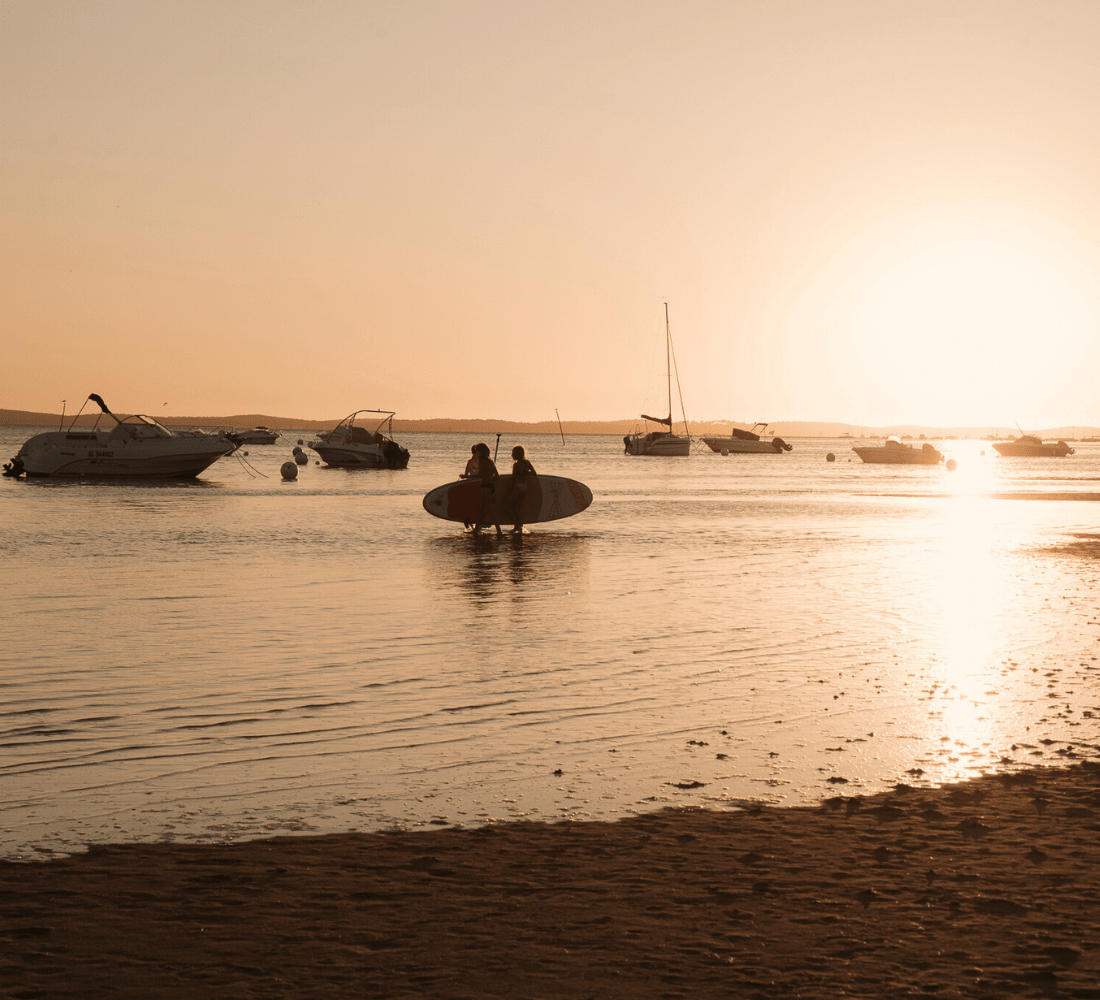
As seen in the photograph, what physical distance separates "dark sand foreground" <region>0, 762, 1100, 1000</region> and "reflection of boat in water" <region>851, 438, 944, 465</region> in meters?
113

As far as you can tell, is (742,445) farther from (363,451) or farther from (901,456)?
(363,451)

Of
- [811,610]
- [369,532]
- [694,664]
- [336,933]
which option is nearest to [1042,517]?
[369,532]

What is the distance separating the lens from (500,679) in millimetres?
10539

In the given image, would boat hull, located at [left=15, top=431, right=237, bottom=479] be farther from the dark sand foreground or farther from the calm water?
the dark sand foreground

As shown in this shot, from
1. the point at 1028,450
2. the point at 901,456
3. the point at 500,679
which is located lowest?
the point at 1028,450

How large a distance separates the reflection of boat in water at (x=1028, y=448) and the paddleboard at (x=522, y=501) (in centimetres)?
12262

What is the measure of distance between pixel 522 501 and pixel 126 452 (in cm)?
3333

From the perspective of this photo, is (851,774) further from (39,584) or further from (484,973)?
(39,584)

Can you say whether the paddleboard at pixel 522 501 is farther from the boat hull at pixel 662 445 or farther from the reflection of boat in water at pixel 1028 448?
the reflection of boat in water at pixel 1028 448

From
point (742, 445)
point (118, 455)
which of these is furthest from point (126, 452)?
point (742, 445)

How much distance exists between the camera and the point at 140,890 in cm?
512

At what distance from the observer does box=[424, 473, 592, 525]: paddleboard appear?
2842 centimetres

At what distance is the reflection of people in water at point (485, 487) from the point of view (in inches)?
1041

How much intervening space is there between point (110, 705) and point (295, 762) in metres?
2.49
